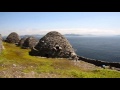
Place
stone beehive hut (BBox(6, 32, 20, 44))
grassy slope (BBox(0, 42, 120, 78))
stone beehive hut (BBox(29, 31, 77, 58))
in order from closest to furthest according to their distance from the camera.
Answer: grassy slope (BBox(0, 42, 120, 78)), stone beehive hut (BBox(29, 31, 77, 58)), stone beehive hut (BBox(6, 32, 20, 44))

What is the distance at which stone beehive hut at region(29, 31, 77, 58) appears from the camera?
3619 centimetres

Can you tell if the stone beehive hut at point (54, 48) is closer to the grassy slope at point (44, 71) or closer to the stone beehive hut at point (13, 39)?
the grassy slope at point (44, 71)

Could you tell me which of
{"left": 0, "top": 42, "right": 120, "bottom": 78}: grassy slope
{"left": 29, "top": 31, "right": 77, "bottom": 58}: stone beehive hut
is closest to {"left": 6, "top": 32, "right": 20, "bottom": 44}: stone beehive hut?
{"left": 29, "top": 31, "right": 77, "bottom": 58}: stone beehive hut

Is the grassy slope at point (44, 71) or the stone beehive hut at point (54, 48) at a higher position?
the stone beehive hut at point (54, 48)

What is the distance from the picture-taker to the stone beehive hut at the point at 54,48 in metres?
36.2

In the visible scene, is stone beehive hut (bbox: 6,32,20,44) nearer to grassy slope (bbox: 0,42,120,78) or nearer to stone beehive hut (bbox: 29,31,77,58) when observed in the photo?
stone beehive hut (bbox: 29,31,77,58)

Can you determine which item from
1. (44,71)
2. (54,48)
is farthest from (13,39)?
(44,71)

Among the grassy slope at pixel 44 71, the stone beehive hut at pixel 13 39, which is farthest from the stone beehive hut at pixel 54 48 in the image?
the stone beehive hut at pixel 13 39

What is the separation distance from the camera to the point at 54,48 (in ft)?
119

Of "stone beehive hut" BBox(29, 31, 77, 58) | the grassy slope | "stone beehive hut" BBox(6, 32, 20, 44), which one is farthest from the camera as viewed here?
"stone beehive hut" BBox(6, 32, 20, 44)

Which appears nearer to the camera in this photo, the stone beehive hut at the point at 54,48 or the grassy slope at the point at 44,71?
the grassy slope at the point at 44,71
